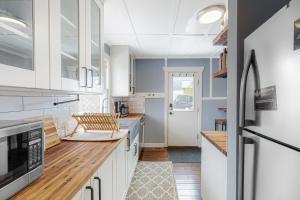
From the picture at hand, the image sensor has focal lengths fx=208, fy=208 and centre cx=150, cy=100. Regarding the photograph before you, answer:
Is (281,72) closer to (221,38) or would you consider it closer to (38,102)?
(221,38)

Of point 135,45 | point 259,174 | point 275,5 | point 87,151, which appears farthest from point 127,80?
point 259,174

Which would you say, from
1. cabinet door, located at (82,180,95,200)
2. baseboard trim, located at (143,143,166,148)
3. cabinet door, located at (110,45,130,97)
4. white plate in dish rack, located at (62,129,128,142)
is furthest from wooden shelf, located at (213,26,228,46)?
baseboard trim, located at (143,143,166,148)

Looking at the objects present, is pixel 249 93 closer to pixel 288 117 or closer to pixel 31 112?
pixel 288 117

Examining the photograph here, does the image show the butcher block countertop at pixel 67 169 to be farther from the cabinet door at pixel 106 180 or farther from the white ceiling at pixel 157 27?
the white ceiling at pixel 157 27

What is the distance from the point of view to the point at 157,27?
9.25 feet

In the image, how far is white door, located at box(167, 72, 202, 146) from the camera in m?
4.99

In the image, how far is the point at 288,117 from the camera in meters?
0.67

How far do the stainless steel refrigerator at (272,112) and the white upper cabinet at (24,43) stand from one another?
955mm

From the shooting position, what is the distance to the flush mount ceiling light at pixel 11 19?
0.82 metres

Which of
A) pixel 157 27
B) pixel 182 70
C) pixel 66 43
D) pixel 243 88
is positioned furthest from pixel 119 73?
pixel 243 88

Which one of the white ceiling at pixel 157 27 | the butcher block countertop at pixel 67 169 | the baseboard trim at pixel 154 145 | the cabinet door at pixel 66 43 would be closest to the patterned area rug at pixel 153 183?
the butcher block countertop at pixel 67 169

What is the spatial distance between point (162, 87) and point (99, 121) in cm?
307

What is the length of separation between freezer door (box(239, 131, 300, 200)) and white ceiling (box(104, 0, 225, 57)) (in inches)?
64.8

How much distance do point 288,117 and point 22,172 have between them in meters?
1.03
